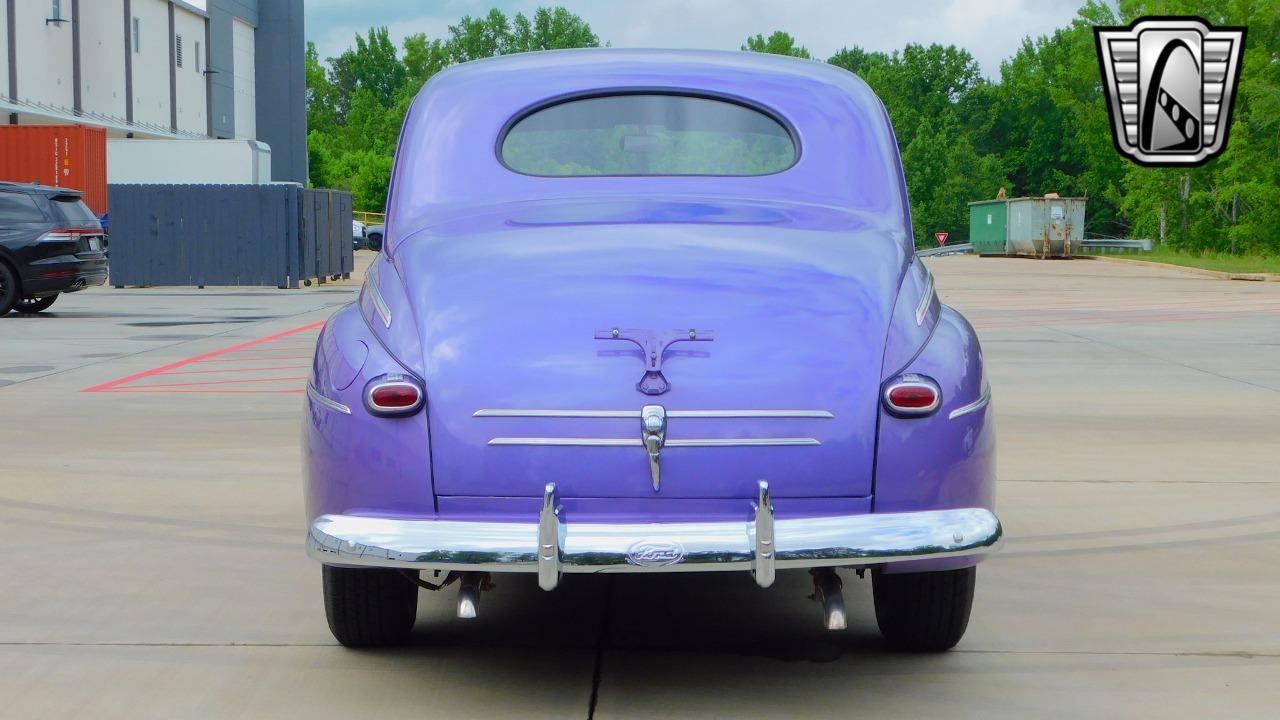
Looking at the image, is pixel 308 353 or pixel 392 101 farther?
pixel 392 101

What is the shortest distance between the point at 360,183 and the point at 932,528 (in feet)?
342

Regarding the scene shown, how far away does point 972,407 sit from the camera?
4.44 metres

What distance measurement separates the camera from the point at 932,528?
14.0 ft

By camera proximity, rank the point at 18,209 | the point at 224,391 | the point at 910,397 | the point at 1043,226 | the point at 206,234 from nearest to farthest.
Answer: the point at 910,397 → the point at 224,391 → the point at 18,209 → the point at 206,234 → the point at 1043,226

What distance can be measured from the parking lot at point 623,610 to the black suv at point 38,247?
34.0 ft

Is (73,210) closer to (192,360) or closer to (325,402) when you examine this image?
(192,360)

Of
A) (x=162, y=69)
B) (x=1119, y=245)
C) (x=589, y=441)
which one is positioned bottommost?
(x=1119, y=245)

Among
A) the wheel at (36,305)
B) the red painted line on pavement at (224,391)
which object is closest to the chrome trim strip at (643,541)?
the red painted line on pavement at (224,391)

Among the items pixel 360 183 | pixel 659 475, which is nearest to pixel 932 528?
pixel 659 475

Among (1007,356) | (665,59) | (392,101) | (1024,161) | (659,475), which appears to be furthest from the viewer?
(392,101)

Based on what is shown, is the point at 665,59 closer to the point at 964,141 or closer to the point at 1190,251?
the point at 1190,251

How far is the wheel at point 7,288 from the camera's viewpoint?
68.2 feet

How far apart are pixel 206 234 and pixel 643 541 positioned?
2722 cm

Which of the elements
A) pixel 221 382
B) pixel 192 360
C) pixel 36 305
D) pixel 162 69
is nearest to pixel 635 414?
pixel 221 382
